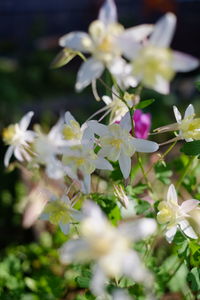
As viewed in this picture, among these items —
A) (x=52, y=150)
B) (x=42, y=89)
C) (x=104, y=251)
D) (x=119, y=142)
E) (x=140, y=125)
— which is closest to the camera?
(x=104, y=251)

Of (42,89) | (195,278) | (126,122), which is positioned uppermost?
(126,122)

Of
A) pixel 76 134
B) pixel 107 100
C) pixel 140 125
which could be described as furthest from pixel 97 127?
pixel 140 125

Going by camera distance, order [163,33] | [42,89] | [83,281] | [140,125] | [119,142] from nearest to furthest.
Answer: [163,33]
[119,142]
[83,281]
[140,125]
[42,89]

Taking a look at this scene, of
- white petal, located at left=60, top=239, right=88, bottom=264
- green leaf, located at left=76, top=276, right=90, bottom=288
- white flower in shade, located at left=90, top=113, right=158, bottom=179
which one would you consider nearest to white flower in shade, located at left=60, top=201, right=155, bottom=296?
white petal, located at left=60, top=239, right=88, bottom=264

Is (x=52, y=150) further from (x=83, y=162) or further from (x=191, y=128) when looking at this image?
(x=191, y=128)

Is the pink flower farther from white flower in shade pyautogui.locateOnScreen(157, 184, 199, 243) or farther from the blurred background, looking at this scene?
white flower in shade pyautogui.locateOnScreen(157, 184, 199, 243)

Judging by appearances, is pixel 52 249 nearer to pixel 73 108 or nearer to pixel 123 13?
pixel 73 108

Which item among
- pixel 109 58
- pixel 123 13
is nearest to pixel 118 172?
pixel 109 58
